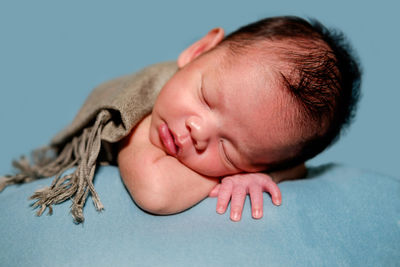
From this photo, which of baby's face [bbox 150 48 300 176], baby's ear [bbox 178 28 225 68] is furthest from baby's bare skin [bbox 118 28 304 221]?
baby's ear [bbox 178 28 225 68]

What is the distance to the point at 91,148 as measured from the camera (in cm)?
98

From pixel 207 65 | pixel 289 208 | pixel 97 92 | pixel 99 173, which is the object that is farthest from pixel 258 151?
pixel 97 92

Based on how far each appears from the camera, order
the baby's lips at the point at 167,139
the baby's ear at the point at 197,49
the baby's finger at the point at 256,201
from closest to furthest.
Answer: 1. the baby's finger at the point at 256,201
2. the baby's lips at the point at 167,139
3. the baby's ear at the point at 197,49

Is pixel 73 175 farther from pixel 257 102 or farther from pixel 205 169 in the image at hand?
pixel 257 102

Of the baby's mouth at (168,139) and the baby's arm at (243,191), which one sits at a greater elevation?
the baby's mouth at (168,139)

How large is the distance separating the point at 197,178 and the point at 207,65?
1.03ft

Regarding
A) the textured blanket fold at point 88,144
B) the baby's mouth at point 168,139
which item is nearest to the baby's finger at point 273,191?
the baby's mouth at point 168,139

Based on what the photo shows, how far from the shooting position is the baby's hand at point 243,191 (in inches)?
34.9

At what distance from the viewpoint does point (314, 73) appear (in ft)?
3.04

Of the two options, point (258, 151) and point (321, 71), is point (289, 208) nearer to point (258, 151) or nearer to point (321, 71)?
point (258, 151)

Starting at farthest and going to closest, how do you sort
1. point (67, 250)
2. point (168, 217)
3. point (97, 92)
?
point (97, 92), point (168, 217), point (67, 250)

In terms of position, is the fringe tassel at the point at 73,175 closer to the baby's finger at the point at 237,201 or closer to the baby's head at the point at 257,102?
the baby's head at the point at 257,102

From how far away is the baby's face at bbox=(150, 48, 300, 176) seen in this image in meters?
0.92

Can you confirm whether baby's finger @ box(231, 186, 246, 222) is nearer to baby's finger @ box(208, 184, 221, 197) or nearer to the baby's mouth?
baby's finger @ box(208, 184, 221, 197)
